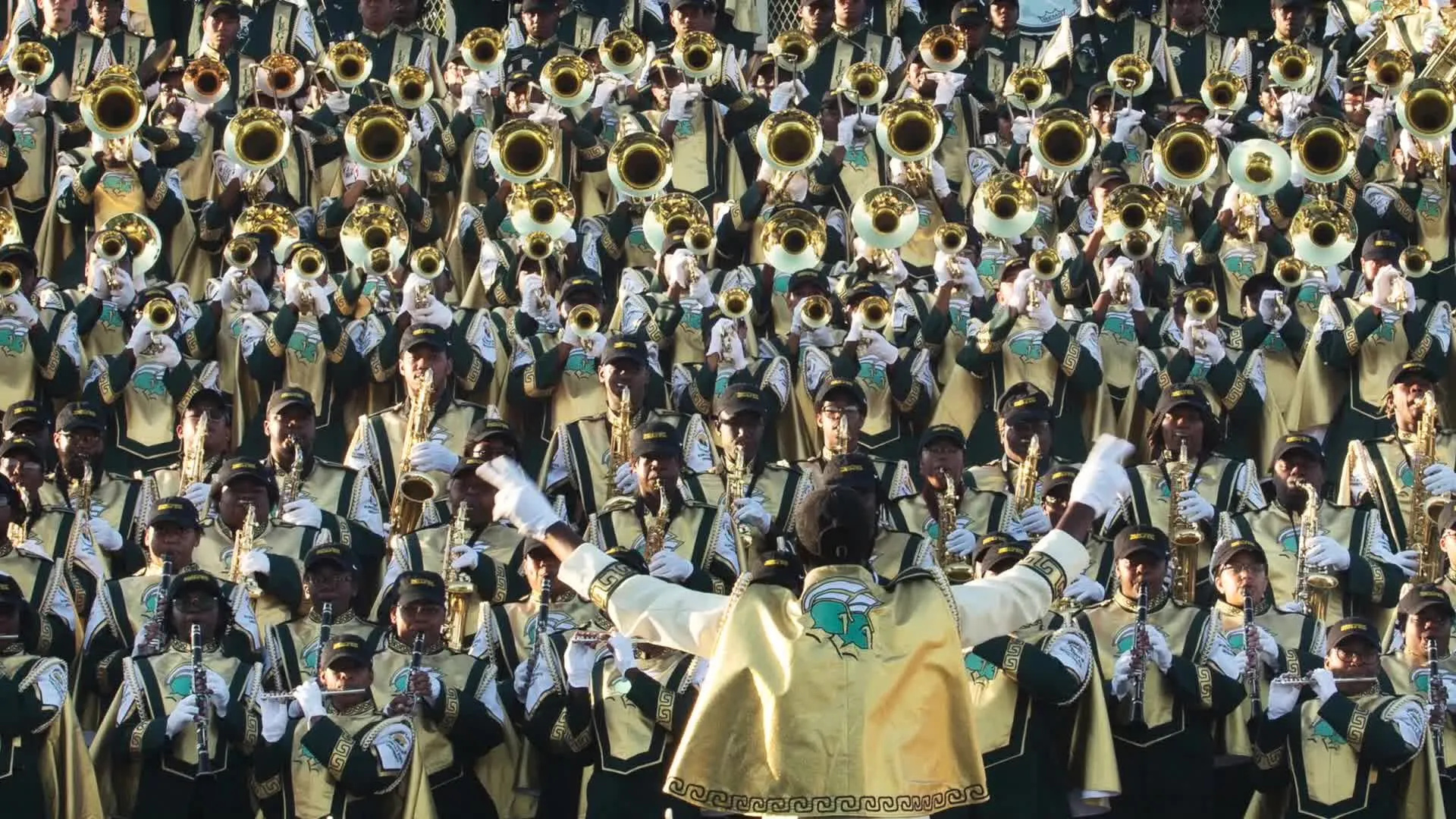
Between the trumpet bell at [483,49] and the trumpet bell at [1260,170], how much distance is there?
13.4 ft

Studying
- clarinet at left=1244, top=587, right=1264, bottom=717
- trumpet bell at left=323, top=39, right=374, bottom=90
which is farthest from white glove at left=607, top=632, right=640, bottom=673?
trumpet bell at left=323, top=39, right=374, bottom=90

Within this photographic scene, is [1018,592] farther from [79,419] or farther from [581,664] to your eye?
[79,419]

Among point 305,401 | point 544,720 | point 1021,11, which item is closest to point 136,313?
point 305,401

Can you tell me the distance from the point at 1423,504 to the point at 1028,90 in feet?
16.7

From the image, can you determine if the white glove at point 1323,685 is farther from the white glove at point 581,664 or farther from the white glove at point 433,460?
the white glove at point 433,460

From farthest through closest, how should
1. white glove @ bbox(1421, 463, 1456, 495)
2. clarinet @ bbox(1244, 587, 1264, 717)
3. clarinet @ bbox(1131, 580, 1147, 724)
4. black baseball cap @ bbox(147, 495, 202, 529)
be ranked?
white glove @ bbox(1421, 463, 1456, 495)
black baseball cap @ bbox(147, 495, 202, 529)
clarinet @ bbox(1244, 587, 1264, 717)
clarinet @ bbox(1131, 580, 1147, 724)

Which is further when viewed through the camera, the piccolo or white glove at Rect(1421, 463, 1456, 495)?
white glove at Rect(1421, 463, 1456, 495)

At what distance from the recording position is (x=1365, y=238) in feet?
49.8

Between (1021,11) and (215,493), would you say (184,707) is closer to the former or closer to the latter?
(215,493)

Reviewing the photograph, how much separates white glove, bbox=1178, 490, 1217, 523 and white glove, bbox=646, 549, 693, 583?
6.86 feet

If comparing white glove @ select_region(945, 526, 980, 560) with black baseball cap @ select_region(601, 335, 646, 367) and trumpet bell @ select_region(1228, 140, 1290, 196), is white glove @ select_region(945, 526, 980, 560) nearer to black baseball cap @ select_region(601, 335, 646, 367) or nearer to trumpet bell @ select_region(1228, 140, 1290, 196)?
black baseball cap @ select_region(601, 335, 646, 367)

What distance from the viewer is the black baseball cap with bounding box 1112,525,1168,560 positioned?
420 inches

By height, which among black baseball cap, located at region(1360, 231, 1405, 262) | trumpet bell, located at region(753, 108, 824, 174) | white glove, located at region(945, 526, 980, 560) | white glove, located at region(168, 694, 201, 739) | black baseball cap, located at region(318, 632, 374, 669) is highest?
trumpet bell, located at region(753, 108, 824, 174)

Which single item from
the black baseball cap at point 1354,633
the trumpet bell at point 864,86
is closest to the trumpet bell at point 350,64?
the trumpet bell at point 864,86
